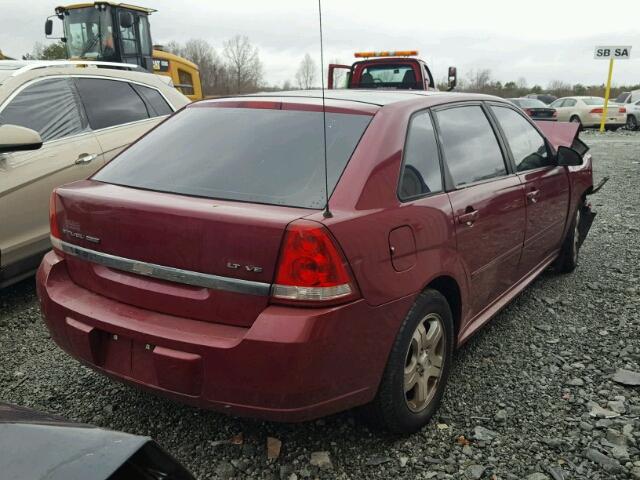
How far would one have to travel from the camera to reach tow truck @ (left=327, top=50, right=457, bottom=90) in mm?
11438

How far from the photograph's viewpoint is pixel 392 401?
7.98 ft

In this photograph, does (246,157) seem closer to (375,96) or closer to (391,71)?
(375,96)

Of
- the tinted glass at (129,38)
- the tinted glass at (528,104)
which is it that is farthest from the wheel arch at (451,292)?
the tinted glass at (528,104)

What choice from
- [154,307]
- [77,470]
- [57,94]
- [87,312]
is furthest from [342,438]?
[57,94]

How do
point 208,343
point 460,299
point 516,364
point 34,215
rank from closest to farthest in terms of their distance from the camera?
point 208,343
point 460,299
point 516,364
point 34,215

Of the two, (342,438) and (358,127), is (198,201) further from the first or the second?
(342,438)

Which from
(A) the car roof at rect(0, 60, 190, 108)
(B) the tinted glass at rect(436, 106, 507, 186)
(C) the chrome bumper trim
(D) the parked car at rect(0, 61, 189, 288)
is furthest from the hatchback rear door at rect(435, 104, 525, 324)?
(A) the car roof at rect(0, 60, 190, 108)

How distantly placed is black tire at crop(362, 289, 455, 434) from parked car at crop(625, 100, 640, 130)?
79.9 ft

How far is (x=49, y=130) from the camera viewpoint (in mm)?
4438

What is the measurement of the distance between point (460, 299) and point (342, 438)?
88cm

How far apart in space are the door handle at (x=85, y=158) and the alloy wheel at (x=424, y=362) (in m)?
3.10

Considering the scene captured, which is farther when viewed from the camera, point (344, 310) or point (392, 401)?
point (392, 401)

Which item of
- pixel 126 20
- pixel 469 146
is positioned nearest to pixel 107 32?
pixel 126 20

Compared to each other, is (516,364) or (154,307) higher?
(154,307)
